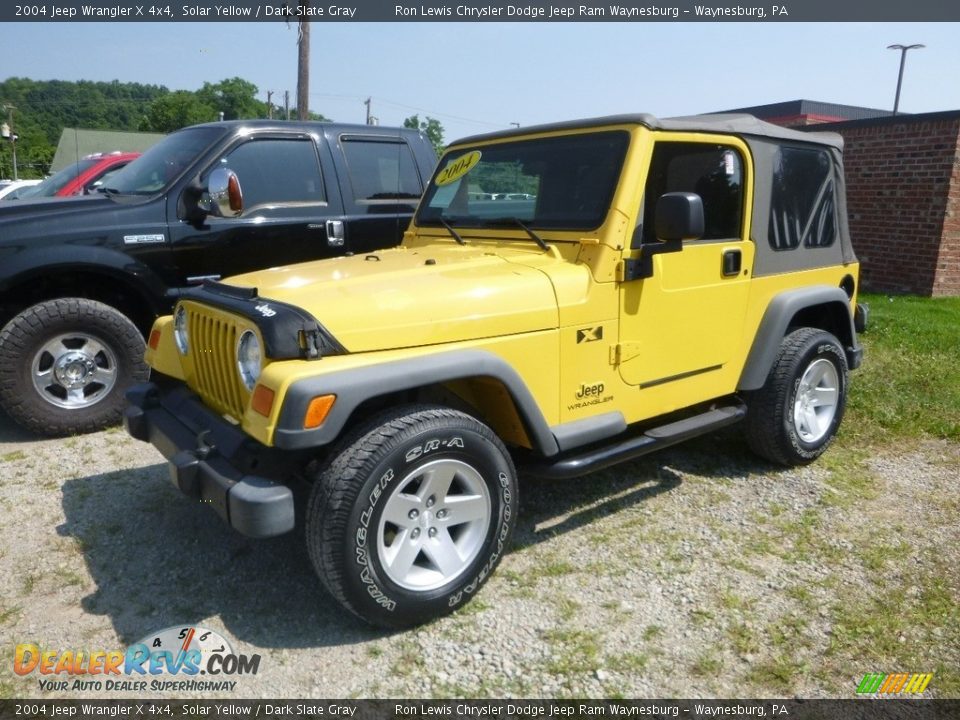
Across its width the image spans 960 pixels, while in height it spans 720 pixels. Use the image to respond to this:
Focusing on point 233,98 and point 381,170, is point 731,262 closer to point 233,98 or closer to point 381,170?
point 381,170

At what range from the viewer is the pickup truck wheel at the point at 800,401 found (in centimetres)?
423

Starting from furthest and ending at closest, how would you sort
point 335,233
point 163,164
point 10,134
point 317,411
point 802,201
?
point 10,134 < point 335,233 < point 163,164 < point 802,201 < point 317,411

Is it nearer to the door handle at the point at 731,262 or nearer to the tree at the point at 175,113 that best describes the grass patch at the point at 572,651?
the door handle at the point at 731,262

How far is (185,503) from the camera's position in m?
3.97

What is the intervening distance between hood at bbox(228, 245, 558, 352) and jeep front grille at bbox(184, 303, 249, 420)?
22cm

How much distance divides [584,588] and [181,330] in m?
2.17

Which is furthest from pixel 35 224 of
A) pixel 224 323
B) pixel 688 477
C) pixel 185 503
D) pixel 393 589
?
pixel 688 477

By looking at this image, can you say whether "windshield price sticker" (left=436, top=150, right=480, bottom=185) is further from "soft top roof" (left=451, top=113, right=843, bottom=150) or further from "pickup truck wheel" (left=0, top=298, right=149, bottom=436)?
"pickup truck wheel" (left=0, top=298, right=149, bottom=436)

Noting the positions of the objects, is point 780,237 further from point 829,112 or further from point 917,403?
point 829,112

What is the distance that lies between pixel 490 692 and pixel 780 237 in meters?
3.01

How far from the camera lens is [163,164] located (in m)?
5.36

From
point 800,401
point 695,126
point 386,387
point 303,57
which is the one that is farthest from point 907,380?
point 303,57

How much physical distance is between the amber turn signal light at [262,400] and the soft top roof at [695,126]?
6.78ft

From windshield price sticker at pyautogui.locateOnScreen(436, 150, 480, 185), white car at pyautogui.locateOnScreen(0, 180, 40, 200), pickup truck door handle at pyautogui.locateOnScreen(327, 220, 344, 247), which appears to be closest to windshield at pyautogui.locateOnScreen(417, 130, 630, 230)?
windshield price sticker at pyautogui.locateOnScreen(436, 150, 480, 185)
